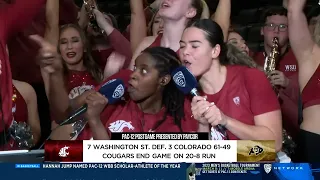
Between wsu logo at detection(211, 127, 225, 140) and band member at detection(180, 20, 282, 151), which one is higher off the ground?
band member at detection(180, 20, 282, 151)

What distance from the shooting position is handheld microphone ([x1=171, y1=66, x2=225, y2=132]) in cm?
285

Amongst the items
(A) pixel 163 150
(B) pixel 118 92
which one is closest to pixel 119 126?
(B) pixel 118 92

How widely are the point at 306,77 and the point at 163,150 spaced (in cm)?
81

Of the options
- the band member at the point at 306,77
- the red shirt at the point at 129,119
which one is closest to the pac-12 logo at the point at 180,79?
the red shirt at the point at 129,119

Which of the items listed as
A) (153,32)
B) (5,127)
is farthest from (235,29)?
(5,127)

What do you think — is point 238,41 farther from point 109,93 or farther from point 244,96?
point 109,93

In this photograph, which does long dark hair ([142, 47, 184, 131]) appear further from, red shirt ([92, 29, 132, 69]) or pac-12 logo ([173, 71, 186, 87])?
red shirt ([92, 29, 132, 69])

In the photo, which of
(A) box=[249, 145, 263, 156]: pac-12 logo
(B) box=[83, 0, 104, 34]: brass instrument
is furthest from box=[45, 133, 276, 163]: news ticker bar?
(B) box=[83, 0, 104, 34]: brass instrument

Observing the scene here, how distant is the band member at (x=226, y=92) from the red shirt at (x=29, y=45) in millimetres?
618

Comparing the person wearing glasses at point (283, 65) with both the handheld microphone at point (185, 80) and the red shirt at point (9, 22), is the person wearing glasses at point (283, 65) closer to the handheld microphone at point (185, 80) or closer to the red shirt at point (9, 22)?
the handheld microphone at point (185, 80)

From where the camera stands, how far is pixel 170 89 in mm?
2881

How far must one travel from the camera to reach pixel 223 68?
2883mm
